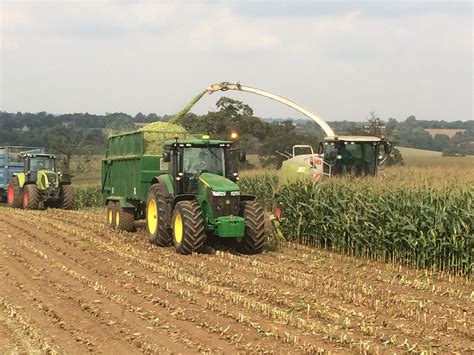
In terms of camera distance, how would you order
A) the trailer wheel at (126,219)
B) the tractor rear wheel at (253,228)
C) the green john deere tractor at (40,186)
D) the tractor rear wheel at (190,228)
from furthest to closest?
the green john deere tractor at (40,186)
the trailer wheel at (126,219)
the tractor rear wheel at (253,228)
the tractor rear wheel at (190,228)

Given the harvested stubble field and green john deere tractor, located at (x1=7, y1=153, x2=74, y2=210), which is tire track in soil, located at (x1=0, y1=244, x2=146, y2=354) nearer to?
the harvested stubble field

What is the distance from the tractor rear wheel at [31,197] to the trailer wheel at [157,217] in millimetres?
9496

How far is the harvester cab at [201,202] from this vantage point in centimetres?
1112

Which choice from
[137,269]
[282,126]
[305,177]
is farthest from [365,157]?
[282,126]

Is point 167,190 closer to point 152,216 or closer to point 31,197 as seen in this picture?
point 152,216

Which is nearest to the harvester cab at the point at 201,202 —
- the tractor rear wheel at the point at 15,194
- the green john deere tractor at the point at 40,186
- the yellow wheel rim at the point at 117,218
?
the yellow wheel rim at the point at 117,218

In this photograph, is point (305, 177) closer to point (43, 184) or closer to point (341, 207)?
point (341, 207)

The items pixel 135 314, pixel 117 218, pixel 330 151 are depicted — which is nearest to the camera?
pixel 135 314

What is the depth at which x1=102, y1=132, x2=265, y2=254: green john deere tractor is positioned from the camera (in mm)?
11141

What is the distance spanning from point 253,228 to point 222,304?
3950 mm

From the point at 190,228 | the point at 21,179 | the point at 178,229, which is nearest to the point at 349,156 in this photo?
the point at 178,229

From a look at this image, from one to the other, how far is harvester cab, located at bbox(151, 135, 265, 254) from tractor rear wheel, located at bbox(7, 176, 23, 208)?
11085 millimetres

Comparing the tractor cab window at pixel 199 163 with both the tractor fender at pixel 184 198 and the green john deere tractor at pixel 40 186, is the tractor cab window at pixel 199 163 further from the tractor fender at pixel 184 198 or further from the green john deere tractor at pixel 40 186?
the green john deere tractor at pixel 40 186

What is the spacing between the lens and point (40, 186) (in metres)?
21.3
